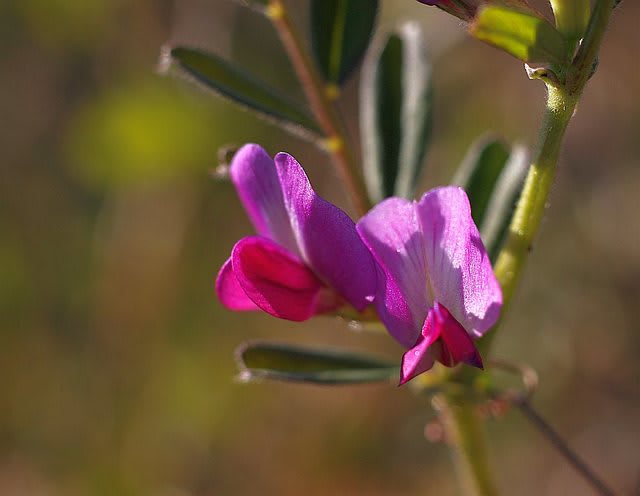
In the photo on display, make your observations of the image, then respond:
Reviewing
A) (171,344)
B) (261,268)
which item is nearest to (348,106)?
(171,344)

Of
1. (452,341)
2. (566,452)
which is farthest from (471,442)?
(452,341)

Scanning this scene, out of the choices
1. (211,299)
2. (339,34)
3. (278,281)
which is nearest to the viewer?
(278,281)

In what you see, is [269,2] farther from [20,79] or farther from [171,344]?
[20,79]

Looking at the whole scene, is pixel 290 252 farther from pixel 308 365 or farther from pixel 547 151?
pixel 547 151

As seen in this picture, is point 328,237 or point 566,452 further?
point 566,452

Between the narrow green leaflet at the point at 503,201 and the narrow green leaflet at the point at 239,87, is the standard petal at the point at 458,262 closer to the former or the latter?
the narrow green leaflet at the point at 503,201

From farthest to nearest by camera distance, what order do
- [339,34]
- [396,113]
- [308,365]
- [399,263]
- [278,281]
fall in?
1. [396,113]
2. [339,34]
3. [308,365]
4. [278,281]
5. [399,263]

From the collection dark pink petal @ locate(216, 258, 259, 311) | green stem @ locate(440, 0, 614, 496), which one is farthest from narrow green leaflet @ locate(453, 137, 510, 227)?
dark pink petal @ locate(216, 258, 259, 311)

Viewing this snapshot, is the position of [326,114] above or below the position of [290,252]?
above

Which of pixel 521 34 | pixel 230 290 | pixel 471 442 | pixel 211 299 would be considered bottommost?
pixel 211 299
